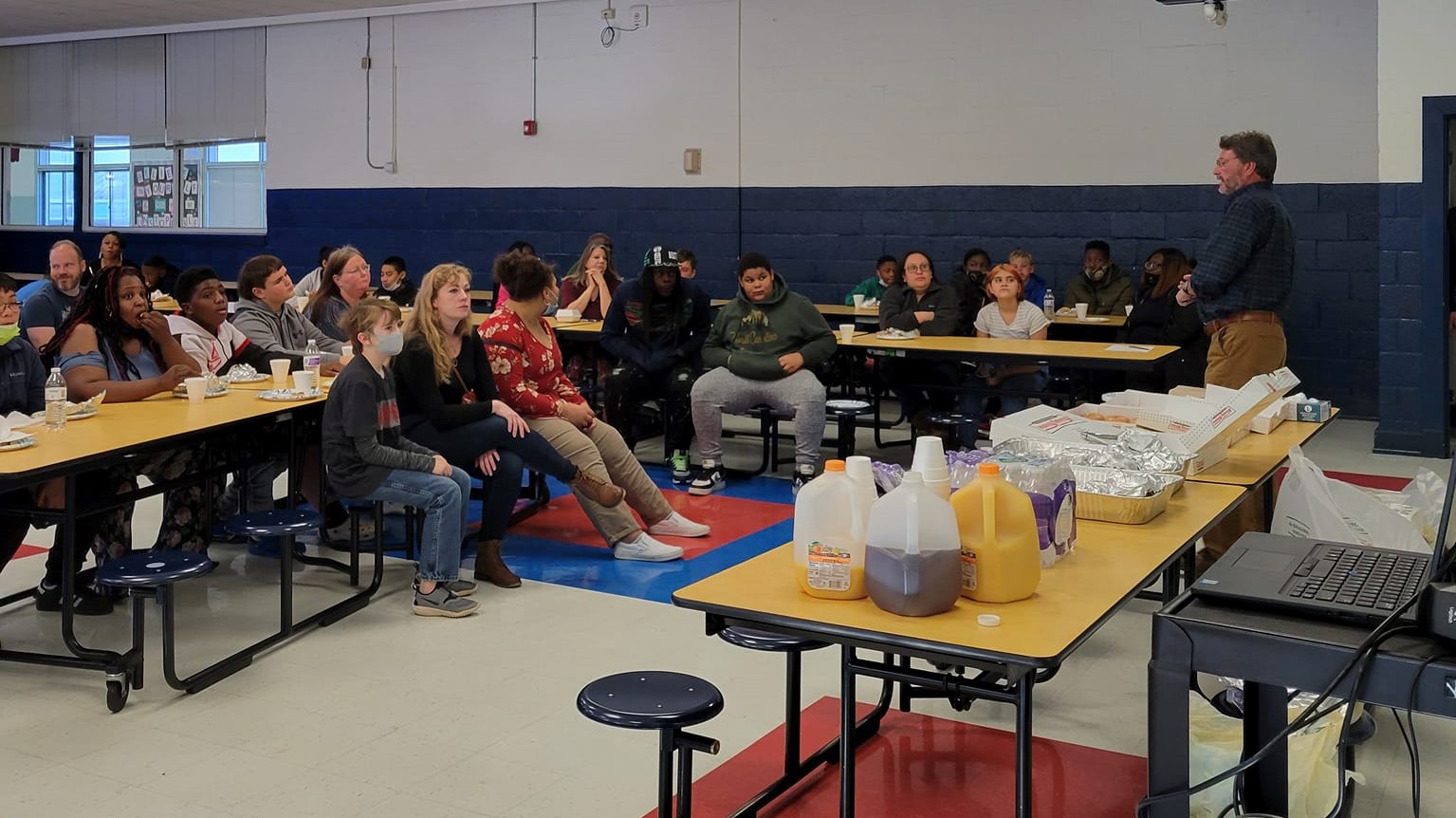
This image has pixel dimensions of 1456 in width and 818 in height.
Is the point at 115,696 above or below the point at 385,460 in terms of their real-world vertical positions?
below

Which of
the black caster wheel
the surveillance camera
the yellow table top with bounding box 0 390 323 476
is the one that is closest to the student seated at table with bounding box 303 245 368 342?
the yellow table top with bounding box 0 390 323 476

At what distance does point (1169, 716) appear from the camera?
182 cm

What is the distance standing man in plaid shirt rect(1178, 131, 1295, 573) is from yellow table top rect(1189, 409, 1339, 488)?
83 cm

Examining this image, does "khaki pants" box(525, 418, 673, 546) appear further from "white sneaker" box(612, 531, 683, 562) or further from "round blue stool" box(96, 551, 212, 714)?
"round blue stool" box(96, 551, 212, 714)

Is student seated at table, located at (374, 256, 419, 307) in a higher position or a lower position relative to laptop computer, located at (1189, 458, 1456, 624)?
higher

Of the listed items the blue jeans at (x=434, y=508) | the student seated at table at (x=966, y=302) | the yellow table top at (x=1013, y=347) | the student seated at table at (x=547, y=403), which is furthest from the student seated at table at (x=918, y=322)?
the blue jeans at (x=434, y=508)

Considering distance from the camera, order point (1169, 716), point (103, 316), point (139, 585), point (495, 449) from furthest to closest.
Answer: point (495, 449), point (103, 316), point (139, 585), point (1169, 716)

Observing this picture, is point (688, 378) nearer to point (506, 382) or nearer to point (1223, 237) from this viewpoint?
point (506, 382)

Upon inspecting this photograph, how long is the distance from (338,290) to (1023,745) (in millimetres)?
4811

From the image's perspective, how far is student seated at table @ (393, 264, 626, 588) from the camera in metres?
4.77

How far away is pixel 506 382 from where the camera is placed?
524 centimetres

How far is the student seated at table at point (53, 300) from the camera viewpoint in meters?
6.38

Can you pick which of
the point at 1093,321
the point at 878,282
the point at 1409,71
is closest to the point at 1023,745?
the point at 1409,71

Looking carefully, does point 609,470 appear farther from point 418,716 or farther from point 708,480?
point 418,716
